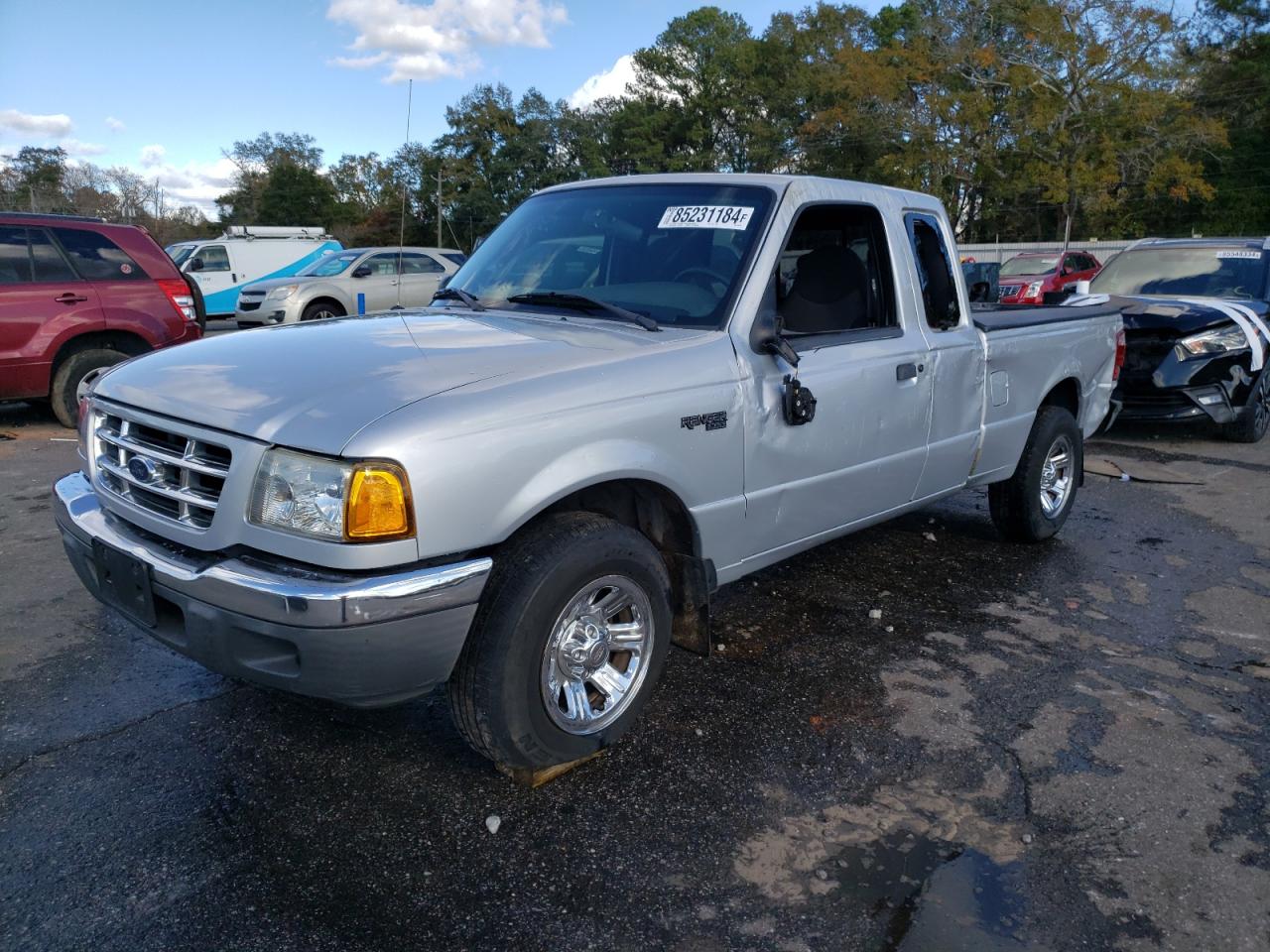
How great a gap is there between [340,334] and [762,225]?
5.16 feet

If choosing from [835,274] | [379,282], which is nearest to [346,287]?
[379,282]

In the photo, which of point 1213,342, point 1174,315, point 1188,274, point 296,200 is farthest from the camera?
point 296,200

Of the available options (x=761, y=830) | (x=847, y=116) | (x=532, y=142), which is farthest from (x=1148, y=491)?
(x=532, y=142)

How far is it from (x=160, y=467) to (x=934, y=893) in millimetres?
2453

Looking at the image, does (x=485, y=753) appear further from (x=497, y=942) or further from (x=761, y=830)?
(x=761, y=830)

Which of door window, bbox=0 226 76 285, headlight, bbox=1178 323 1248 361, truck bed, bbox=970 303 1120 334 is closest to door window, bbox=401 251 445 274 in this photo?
door window, bbox=0 226 76 285

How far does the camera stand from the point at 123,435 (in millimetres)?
3008

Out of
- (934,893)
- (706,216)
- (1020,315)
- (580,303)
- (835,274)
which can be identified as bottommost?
(934,893)

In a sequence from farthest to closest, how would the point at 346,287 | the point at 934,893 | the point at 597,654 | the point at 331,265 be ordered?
1. the point at 331,265
2. the point at 346,287
3. the point at 597,654
4. the point at 934,893

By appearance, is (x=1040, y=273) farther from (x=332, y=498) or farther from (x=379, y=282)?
(x=332, y=498)

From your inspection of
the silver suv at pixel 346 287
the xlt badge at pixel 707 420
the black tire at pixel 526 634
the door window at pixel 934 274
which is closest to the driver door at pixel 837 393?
the xlt badge at pixel 707 420

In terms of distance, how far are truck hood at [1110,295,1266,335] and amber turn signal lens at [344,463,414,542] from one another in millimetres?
7476

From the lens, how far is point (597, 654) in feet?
9.86

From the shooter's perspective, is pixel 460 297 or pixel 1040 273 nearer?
pixel 460 297
